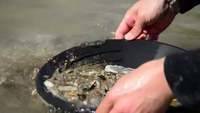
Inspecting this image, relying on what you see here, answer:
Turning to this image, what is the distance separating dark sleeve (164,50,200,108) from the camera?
1165 millimetres

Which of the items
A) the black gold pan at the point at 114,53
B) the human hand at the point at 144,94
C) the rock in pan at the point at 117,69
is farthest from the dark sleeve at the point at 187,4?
the human hand at the point at 144,94

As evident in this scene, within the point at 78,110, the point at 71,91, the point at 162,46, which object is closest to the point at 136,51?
the point at 162,46

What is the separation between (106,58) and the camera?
196cm

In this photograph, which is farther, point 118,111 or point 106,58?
point 106,58

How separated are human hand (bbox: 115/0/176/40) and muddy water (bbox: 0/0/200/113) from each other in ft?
1.54

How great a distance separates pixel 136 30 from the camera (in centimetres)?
194

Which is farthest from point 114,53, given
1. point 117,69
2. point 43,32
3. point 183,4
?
point 43,32

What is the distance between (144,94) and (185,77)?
0.33 ft

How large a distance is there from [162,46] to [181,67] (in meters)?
0.70

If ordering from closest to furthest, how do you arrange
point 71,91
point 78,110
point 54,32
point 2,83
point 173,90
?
1. point 173,90
2. point 78,110
3. point 71,91
4. point 2,83
5. point 54,32

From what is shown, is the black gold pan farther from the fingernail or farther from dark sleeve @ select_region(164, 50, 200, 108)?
dark sleeve @ select_region(164, 50, 200, 108)

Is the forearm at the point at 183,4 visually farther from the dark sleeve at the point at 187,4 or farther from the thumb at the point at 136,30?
the thumb at the point at 136,30

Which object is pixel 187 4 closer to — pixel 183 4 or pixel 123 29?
pixel 183 4

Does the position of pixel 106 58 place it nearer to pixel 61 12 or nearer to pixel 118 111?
pixel 118 111
